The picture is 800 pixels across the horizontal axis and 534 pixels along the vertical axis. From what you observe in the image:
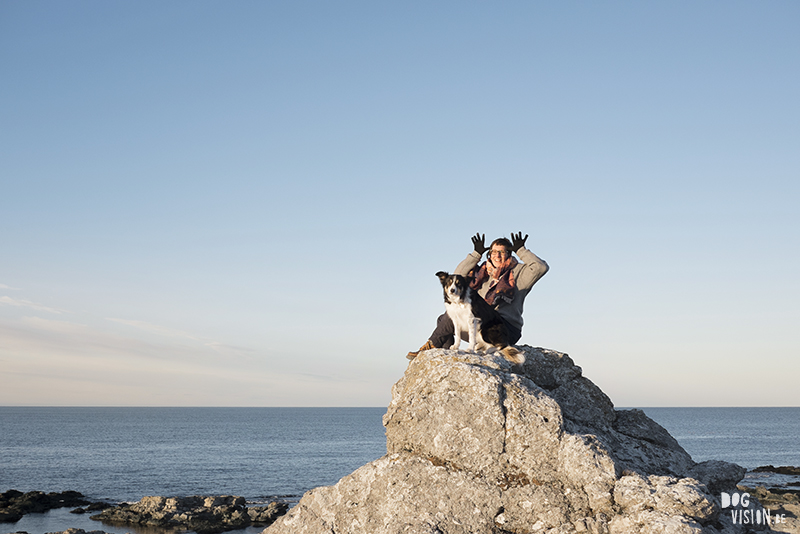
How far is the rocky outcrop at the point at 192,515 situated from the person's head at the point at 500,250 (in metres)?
30.6

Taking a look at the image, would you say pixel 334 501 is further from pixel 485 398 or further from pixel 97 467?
pixel 97 467

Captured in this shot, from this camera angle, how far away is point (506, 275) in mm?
10367

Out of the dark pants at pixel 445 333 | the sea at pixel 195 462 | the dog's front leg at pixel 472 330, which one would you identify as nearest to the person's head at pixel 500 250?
the dark pants at pixel 445 333

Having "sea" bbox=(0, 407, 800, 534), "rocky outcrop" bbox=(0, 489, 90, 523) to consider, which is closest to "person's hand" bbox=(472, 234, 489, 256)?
"sea" bbox=(0, 407, 800, 534)

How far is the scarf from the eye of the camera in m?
10.3

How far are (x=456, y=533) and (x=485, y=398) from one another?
1.61 metres

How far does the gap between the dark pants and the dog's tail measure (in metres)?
0.59

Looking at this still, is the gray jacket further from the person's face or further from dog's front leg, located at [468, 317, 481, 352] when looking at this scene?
dog's front leg, located at [468, 317, 481, 352]

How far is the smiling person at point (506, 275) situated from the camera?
397 inches

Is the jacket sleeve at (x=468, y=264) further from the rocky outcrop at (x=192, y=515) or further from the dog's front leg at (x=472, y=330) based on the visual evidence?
the rocky outcrop at (x=192, y=515)

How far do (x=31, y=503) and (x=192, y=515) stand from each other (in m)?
15.6

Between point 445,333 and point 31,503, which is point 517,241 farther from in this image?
point 31,503

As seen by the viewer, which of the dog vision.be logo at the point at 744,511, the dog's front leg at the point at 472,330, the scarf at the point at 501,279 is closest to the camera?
the dog vision.be logo at the point at 744,511

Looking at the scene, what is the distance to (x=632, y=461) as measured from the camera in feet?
27.8
